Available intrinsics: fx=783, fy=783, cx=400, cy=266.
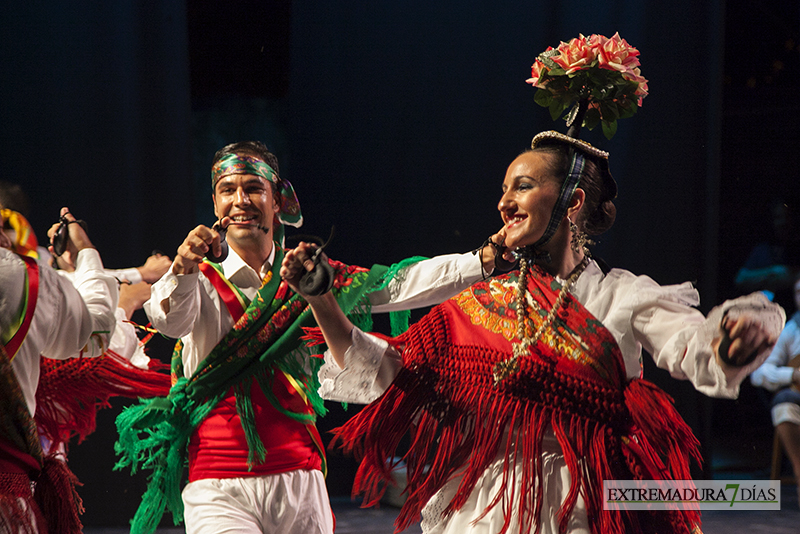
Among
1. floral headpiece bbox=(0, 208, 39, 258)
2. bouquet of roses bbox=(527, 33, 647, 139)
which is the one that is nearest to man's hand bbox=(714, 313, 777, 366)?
bouquet of roses bbox=(527, 33, 647, 139)

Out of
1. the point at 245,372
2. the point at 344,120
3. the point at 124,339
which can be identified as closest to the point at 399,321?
the point at 245,372

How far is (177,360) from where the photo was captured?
2564 mm

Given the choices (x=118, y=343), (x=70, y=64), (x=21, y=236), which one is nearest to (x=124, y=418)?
(x=118, y=343)

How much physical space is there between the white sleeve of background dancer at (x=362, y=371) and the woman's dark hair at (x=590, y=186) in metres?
0.60

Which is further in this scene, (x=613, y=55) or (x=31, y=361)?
(x=613, y=55)

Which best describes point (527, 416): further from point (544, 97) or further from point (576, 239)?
point (544, 97)

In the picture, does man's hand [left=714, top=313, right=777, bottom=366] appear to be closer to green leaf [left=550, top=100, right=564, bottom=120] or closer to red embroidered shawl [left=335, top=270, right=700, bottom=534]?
red embroidered shawl [left=335, top=270, right=700, bottom=534]

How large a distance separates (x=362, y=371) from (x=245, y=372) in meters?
0.74

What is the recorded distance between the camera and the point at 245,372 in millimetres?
2412

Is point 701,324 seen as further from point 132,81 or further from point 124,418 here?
point 132,81

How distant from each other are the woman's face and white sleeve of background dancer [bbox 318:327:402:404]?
1.37ft

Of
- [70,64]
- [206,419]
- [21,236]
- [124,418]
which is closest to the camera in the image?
[21,236]

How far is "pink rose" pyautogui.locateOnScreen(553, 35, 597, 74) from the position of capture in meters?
2.00

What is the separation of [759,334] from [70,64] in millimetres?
3964
